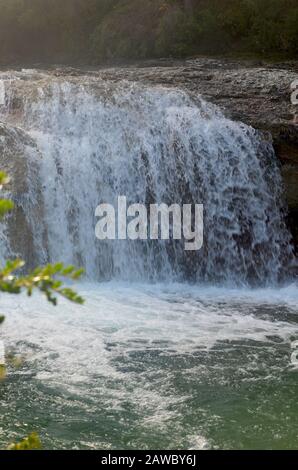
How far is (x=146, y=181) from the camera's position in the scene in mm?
9906

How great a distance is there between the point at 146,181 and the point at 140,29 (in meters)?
10.9

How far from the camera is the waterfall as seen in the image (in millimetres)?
9500

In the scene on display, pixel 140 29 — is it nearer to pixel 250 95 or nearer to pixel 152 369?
pixel 250 95

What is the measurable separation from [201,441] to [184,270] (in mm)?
5355

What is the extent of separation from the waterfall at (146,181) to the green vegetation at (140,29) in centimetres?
794

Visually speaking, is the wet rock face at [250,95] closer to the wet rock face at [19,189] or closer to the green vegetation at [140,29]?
the wet rock face at [19,189]

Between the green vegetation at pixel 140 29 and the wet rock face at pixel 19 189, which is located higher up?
the green vegetation at pixel 140 29

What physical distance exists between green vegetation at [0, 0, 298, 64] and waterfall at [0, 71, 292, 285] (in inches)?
313

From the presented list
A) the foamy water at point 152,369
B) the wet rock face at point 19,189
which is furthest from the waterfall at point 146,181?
the foamy water at point 152,369

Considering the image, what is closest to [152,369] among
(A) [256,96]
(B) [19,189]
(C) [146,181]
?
(B) [19,189]

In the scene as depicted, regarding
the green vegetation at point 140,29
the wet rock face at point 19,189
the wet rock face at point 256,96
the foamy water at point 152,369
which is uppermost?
the green vegetation at point 140,29

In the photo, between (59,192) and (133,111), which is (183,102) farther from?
(59,192)

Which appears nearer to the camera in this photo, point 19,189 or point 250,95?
point 19,189

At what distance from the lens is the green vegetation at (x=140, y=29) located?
18.1m
